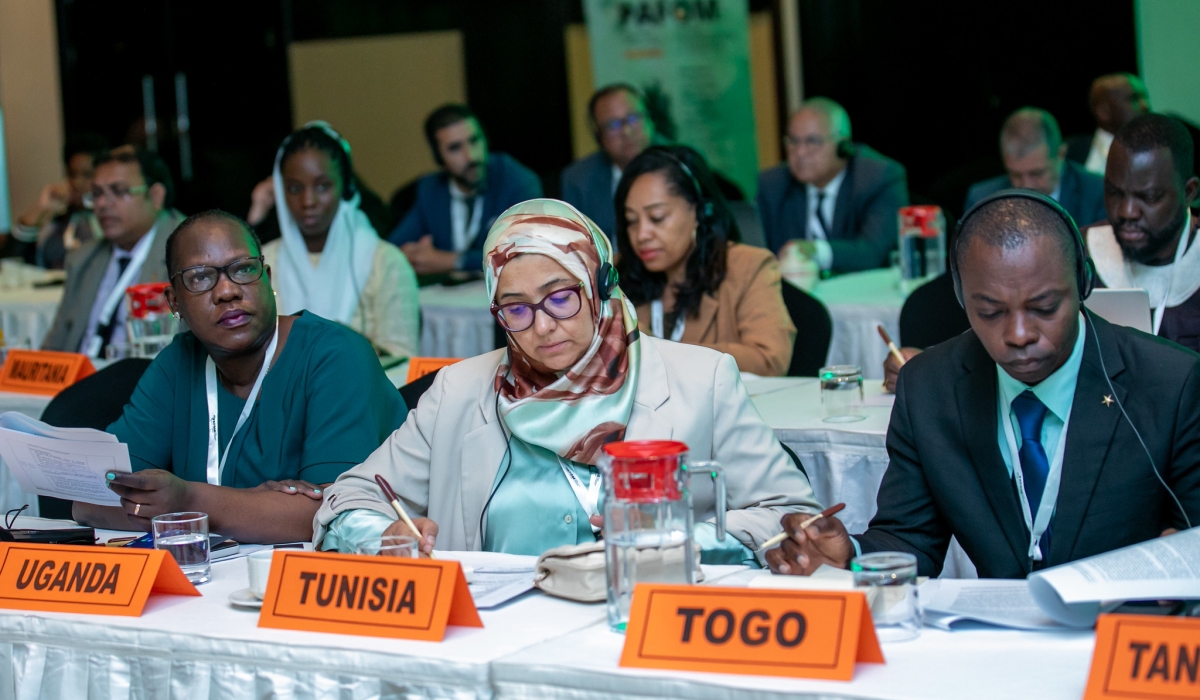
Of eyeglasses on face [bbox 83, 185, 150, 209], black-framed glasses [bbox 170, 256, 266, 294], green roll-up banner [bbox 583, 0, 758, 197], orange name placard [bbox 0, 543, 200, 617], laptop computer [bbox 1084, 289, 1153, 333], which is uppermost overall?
green roll-up banner [bbox 583, 0, 758, 197]

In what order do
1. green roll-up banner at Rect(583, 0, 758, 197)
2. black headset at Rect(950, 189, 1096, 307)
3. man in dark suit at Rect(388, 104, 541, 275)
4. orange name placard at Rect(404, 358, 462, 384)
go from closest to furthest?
black headset at Rect(950, 189, 1096, 307)
orange name placard at Rect(404, 358, 462, 384)
man in dark suit at Rect(388, 104, 541, 275)
green roll-up banner at Rect(583, 0, 758, 197)

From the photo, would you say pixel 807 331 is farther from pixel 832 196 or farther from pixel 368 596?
pixel 368 596

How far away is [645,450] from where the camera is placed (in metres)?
1.49

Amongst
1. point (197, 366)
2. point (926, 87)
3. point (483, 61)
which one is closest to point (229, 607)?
point (197, 366)

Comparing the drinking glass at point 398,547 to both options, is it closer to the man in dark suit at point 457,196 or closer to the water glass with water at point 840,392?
the water glass with water at point 840,392

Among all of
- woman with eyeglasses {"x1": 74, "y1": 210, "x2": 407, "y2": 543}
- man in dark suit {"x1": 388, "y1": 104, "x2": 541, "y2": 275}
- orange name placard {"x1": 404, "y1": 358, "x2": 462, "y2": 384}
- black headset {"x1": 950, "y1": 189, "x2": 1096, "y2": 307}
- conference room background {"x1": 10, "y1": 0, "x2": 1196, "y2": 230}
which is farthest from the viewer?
conference room background {"x1": 10, "y1": 0, "x2": 1196, "y2": 230}

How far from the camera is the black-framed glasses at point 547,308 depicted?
2.03 metres

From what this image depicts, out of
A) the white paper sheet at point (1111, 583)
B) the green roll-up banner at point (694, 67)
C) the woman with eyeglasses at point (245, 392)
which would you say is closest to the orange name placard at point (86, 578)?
the woman with eyeglasses at point (245, 392)

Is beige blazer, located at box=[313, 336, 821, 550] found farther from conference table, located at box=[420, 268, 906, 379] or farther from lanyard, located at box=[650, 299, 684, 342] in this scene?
conference table, located at box=[420, 268, 906, 379]

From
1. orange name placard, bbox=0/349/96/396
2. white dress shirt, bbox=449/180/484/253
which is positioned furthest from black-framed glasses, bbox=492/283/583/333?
white dress shirt, bbox=449/180/484/253

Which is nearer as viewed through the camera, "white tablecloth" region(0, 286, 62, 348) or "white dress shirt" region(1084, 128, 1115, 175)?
"white tablecloth" region(0, 286, 62, 348)

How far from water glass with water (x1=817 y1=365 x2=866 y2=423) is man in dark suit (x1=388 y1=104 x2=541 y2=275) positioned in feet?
10.4

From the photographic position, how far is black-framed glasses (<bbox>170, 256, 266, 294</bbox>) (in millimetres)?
2418

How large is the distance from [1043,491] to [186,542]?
1.26 m
